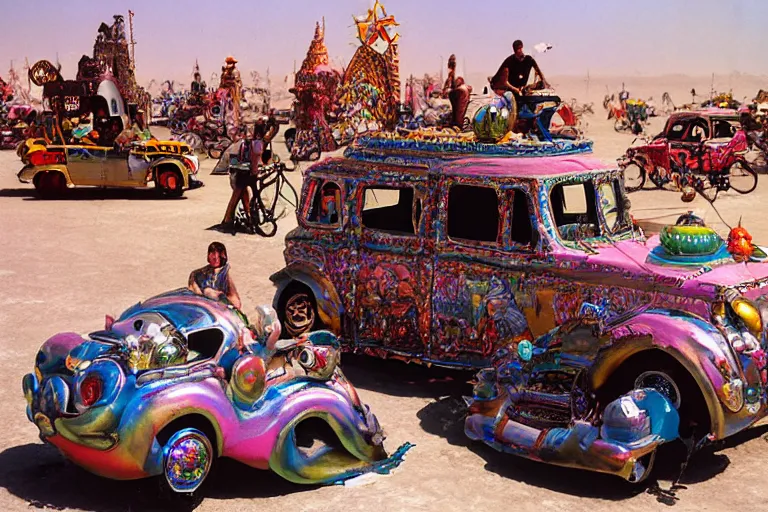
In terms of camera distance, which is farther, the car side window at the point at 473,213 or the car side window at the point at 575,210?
the car side window at the point at 473,213

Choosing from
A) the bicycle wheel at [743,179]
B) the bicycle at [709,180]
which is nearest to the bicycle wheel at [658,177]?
the bicycle at [709,180]

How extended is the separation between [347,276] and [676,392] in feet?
11.1

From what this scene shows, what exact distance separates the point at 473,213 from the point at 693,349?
9.34 ft

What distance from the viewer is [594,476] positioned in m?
7.00

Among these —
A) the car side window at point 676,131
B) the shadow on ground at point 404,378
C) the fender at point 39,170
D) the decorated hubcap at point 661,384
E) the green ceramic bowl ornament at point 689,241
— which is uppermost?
the car side window at point 676,131

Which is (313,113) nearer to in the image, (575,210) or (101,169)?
(101,169)

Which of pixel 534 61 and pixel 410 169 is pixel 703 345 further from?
pixel 534 61

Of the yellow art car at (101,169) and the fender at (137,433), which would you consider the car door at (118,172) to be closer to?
the yellow art car at (101,169)

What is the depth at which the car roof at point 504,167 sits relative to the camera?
8289mm

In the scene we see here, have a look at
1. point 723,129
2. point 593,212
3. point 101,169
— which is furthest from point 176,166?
point 593,212

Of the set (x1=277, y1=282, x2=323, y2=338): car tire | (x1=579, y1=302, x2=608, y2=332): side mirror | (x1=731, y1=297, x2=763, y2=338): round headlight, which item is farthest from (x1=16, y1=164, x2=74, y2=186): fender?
(x1=731, y1=297, x2=763, y2=338): round headlight

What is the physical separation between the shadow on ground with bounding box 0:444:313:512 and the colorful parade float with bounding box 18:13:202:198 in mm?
15223

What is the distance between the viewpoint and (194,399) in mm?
6133

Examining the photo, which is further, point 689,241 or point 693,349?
point 689,241
